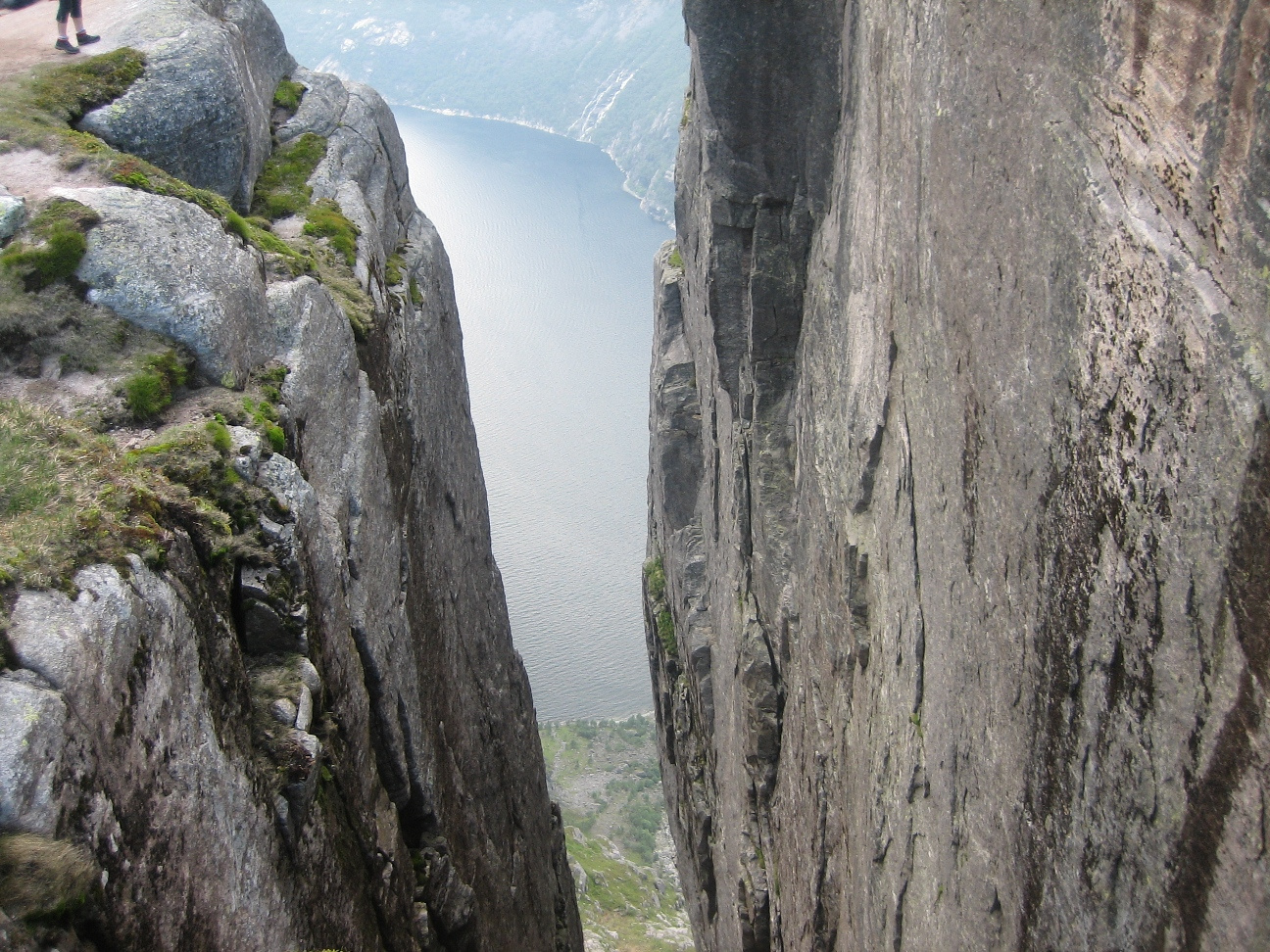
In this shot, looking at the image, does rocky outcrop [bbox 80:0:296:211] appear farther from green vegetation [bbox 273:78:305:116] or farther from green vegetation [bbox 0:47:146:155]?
green vegetation [bbox 273:78:305:116]

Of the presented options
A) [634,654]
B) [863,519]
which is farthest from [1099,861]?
[634,654]

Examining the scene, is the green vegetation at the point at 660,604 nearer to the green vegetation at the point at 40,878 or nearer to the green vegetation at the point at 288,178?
the green vegetation at the point at 288,178

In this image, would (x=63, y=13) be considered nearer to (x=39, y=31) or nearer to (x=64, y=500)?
(x=39, y=31)

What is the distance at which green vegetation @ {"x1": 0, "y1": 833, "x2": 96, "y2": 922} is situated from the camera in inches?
211

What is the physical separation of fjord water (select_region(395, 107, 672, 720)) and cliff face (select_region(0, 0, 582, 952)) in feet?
116

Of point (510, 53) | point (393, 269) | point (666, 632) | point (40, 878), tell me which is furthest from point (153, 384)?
point (510, 53)

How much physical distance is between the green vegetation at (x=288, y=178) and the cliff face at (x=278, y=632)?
0.27 meters

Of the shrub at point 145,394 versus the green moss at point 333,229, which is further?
the green moss at point 333,229

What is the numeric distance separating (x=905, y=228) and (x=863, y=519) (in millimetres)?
4153

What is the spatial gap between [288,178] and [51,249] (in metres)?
6.52

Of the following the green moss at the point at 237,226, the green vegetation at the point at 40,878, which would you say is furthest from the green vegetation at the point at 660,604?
the green vegetation at the point at 40,878

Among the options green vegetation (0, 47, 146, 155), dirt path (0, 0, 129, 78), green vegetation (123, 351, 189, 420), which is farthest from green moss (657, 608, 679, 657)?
dirt path (0, 0, 129, 78)

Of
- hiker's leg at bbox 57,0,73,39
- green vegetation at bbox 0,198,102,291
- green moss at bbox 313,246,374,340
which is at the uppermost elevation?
hiker's leg at bbox 57,0,73,39

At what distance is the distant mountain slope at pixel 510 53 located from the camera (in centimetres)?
13738
